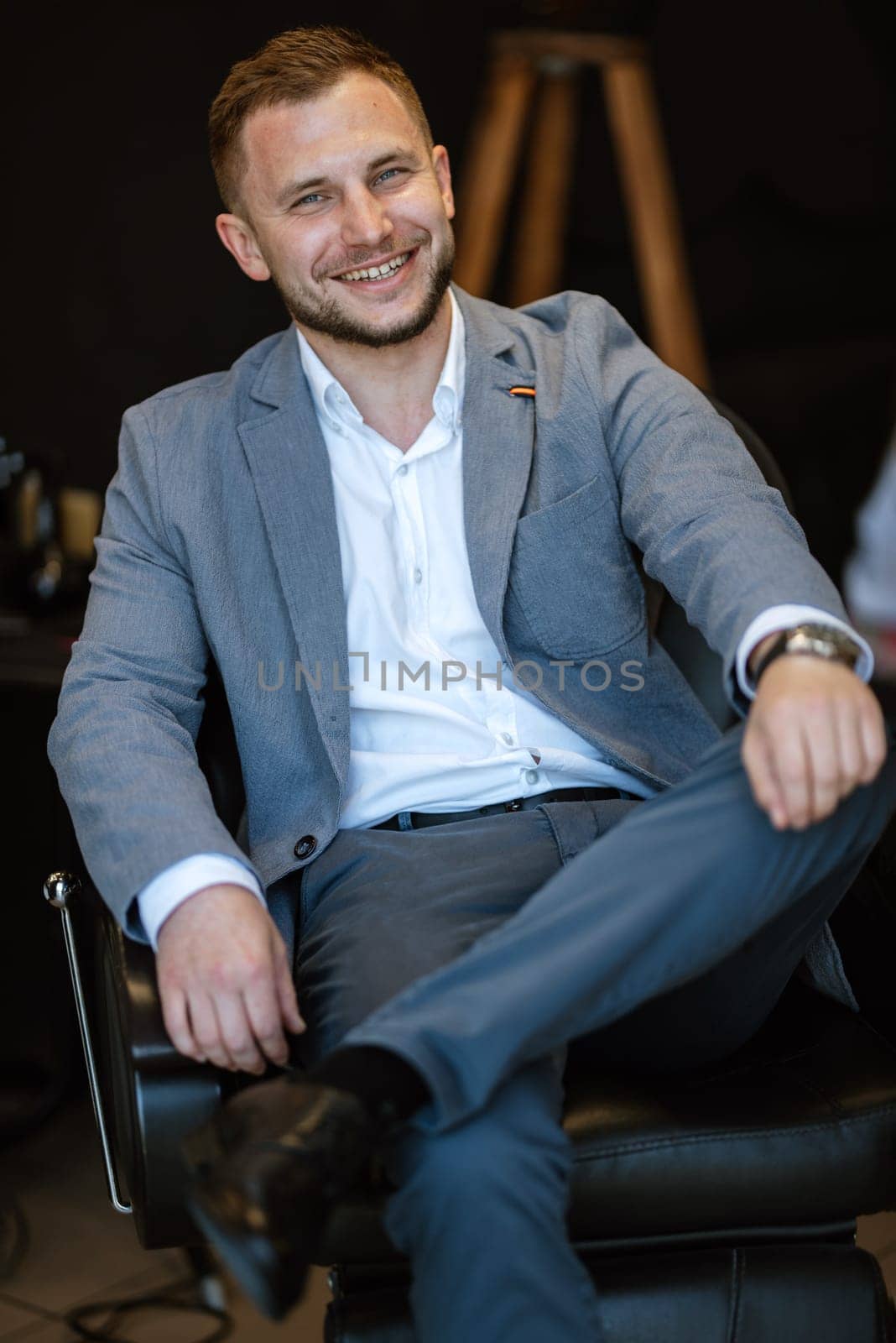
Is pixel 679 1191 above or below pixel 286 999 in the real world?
below

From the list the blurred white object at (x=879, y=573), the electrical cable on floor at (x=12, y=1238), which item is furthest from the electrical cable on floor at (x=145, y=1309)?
the blurred white object at (x=879, y=573)

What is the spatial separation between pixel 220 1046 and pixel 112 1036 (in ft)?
0.64

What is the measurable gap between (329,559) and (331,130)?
56cm

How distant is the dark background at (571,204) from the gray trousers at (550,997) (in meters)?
1.76

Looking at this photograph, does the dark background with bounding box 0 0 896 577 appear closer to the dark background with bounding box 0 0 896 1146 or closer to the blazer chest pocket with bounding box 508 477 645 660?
the dark background with bounding box 0 0 896 1146

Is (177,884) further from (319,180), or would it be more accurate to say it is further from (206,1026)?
(319,180)

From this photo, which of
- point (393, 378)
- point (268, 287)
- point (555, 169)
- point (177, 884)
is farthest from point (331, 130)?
point (555, 169)

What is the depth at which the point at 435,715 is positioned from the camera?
6.38ft

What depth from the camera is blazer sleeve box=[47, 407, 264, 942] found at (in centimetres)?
164

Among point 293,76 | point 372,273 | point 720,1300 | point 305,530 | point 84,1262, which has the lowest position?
point 84,1262

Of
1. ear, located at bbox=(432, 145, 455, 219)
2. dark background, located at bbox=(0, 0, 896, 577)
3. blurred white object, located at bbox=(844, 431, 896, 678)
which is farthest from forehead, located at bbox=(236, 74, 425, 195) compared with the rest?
blurred white object, located at bbox=(844, 431, 896, 678)

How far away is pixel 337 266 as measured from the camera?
6.65 ft

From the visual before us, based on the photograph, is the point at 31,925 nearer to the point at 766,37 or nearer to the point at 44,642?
the point at 44,642

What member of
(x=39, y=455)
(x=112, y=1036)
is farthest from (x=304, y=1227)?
(x=39, y=455)
